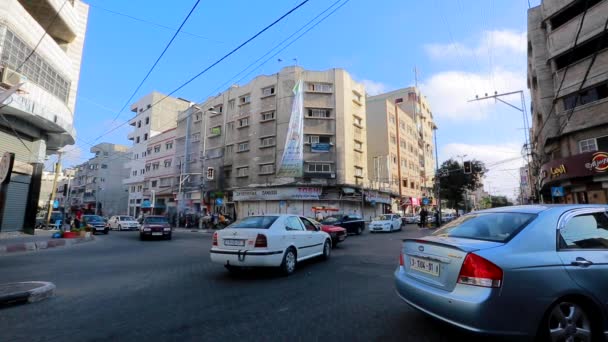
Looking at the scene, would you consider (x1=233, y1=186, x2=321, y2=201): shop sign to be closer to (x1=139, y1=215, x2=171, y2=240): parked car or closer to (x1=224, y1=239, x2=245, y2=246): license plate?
(x1=139, y1=215, x2=171, y2=240): parked car

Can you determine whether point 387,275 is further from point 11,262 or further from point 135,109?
point 135,109

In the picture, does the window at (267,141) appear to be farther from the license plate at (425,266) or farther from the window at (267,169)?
the license plate at (425,266)

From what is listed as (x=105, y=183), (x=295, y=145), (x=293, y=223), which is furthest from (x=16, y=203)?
(x=105, y=183)

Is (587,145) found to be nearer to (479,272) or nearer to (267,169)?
(479,272)

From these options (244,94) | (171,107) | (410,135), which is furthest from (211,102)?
(410,135)

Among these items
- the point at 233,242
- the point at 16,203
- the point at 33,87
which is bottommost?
the point at 233,242

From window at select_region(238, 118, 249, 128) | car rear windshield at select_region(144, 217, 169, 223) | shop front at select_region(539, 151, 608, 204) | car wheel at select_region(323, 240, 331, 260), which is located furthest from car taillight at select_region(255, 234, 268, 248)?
window at select_region(238, 118, 249, 128)

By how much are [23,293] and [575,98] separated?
2774cm

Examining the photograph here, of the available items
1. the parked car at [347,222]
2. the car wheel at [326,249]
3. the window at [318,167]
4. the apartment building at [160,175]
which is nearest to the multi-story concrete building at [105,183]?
the apartment building at [160,175]

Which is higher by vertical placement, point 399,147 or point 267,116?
point 267,116

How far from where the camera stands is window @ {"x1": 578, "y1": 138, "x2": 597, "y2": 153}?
18859 mm

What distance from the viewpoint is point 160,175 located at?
47.5m

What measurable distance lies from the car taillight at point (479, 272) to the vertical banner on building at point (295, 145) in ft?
95.2

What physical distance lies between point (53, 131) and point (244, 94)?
74.2 feet
